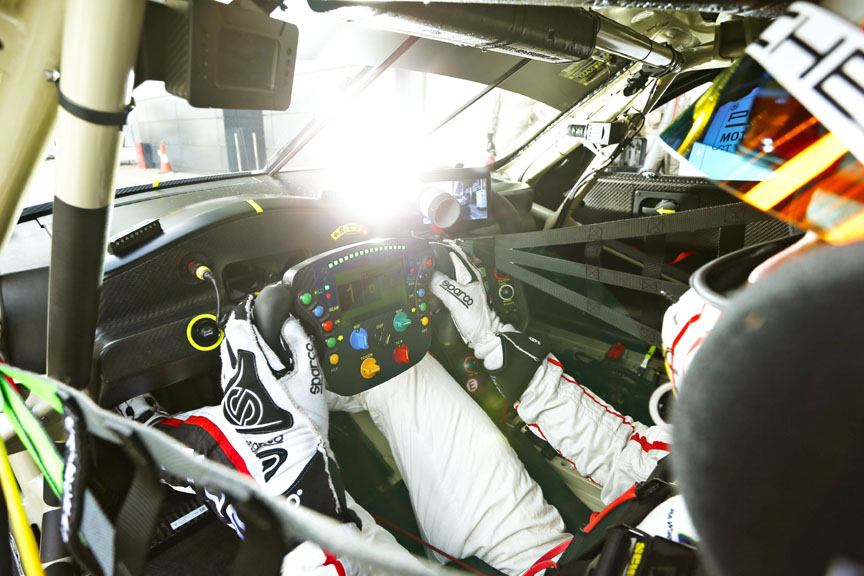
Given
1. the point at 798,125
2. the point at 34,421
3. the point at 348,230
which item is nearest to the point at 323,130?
the point at 348,230

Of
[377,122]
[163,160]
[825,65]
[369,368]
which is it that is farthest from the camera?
[163,160]

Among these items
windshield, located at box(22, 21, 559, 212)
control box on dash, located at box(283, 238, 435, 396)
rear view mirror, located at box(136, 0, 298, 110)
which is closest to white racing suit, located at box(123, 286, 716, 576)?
control box on dash, located at box(283, 238, 435, 396)

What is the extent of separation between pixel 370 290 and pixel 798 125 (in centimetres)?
96

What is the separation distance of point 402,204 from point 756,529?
4.63 ft

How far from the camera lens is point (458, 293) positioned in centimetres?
137

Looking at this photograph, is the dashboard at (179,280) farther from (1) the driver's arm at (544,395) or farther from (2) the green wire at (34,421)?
(2) the green wire at (34,421)

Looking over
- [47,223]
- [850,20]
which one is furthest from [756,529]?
[47,223]

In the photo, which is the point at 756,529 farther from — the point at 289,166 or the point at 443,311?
the point at 289,166

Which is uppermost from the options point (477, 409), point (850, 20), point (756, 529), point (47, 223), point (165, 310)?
point (850, 20)

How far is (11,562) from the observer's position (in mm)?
653

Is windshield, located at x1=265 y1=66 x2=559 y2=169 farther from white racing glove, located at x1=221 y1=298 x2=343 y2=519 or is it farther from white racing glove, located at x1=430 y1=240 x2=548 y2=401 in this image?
white racing glove, located at x1=221 y1=298 x2=343 y2=519

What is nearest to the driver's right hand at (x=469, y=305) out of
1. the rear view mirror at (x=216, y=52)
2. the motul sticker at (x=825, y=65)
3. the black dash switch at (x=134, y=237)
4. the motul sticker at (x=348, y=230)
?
the motul sticker at (x=348, y=230)

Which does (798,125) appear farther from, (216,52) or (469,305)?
(469,305)

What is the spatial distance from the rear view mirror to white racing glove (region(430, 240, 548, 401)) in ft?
2.81
